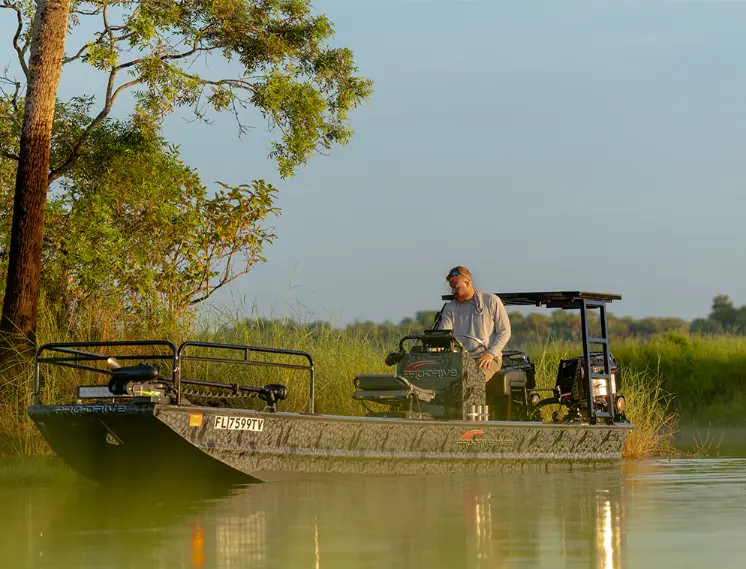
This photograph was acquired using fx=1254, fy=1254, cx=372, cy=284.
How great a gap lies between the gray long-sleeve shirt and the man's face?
0.11 metres

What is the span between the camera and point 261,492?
11.7m

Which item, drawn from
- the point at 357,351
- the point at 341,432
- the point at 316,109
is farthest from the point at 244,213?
the point at 341,432

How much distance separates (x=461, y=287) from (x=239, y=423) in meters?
3.65

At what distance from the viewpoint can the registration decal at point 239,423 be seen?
11406 millimetres

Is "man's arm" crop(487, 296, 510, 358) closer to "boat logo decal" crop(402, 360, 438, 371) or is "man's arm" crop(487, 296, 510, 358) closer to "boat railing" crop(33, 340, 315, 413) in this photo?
"boat logo decal" crop(402, 360, 438, 371)

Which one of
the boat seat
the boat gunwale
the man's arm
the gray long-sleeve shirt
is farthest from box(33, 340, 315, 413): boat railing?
the man's arm

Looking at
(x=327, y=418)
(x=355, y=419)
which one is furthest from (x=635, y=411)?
(x=327, y=418)

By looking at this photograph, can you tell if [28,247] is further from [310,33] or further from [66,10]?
[310,33]

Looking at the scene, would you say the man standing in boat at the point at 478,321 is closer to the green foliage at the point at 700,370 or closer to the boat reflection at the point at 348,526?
the boat reflection at the point at 348,526

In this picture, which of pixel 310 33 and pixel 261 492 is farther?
pixel 310 33

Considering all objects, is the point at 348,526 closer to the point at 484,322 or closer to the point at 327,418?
the point at 327,418

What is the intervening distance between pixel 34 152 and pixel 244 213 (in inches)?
182

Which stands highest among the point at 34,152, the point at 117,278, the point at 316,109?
the point at 316,109

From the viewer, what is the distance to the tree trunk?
1669 centimetres
